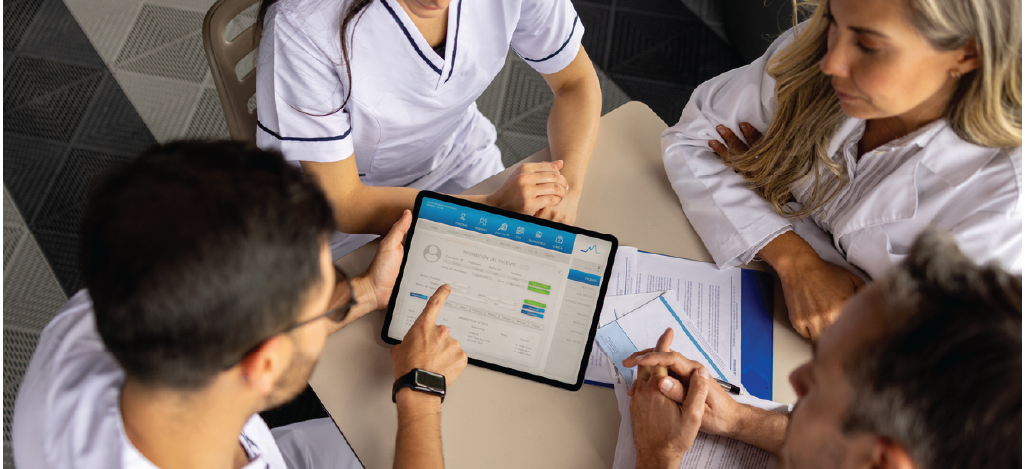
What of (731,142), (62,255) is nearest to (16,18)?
(62,255)

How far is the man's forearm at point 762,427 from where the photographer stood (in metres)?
0.99

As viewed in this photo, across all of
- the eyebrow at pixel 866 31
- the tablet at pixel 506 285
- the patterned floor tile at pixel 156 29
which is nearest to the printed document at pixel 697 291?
the tablet at pixel 506 285

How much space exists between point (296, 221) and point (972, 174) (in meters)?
1.03

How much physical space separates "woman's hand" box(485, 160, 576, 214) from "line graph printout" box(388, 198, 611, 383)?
0.37 ft

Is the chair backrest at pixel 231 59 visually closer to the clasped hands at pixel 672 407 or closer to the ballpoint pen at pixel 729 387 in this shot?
the clasped hands at pixel 672 407

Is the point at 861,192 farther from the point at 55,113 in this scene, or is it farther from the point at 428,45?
the point at 55,113

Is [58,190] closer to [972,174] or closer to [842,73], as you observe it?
[842,73]

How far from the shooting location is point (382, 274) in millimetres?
1038

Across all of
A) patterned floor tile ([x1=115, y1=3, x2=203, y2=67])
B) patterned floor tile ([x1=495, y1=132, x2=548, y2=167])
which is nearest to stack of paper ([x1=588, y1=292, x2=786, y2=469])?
patterned floor tile ([x1=495, y1=132, x2=548, y2=167])

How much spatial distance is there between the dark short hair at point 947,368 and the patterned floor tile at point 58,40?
2.45m

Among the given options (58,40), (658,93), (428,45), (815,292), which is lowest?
(658,93)

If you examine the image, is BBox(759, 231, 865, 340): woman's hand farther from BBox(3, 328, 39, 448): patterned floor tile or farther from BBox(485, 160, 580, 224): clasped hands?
BBox(3, 328, 39, 448): patterned floor tile

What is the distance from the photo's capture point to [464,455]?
983 millimetres

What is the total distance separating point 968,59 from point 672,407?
66 centimetres
